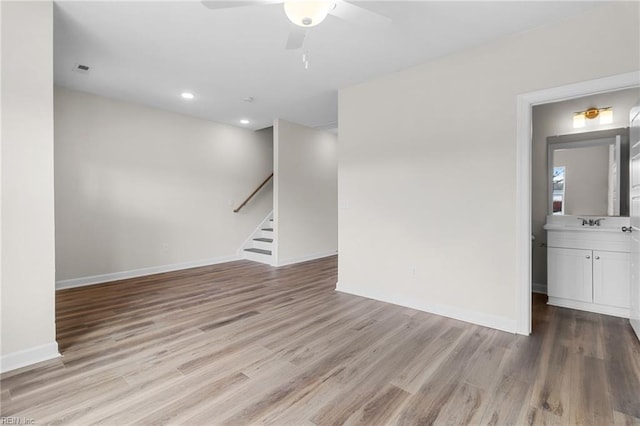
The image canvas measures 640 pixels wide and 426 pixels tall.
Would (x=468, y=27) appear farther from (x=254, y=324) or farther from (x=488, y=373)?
(x=254, y=324)

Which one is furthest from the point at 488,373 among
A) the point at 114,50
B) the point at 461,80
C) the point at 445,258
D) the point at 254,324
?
the point at 114,50

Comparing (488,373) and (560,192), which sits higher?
(560,192)

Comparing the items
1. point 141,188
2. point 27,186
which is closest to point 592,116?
point 27,186

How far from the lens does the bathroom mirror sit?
3.34 metres

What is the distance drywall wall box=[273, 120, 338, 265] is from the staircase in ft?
1.55

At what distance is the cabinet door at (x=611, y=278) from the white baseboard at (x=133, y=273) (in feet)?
17.8

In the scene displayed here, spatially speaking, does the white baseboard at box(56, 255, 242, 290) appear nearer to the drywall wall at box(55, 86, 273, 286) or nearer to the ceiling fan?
the drywall wall at box(55, 86, 273, 286)

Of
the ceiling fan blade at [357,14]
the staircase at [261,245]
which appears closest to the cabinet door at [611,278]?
the ceiling fan blade at [357,14]

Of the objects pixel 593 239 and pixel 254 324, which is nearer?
pixel 254 324

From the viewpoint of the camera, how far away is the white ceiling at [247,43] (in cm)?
231

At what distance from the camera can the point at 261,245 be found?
6039 millimetres

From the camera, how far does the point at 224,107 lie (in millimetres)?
4688

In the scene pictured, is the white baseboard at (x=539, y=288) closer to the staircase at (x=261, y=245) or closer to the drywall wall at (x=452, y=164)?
the drywall wall at (x=452, y=164)

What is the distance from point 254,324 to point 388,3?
2.93 m
